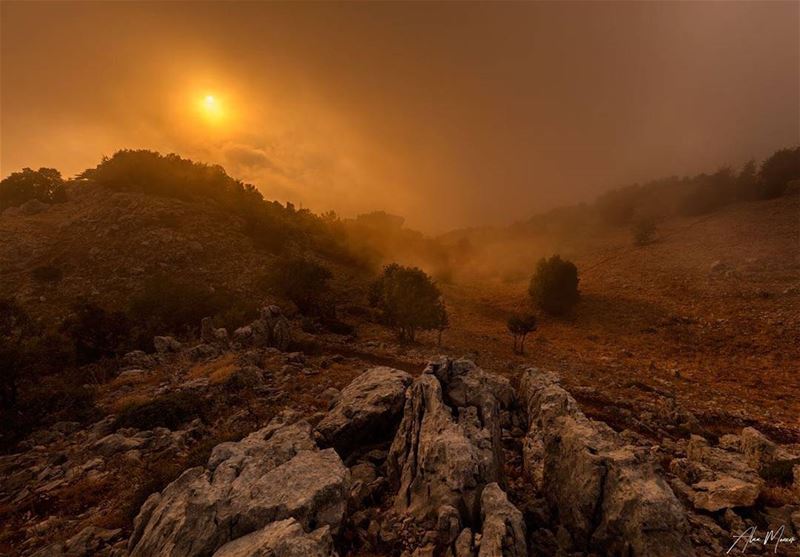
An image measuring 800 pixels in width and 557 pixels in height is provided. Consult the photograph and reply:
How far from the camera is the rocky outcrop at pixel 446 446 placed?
12.0m

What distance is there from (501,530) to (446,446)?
345 cm

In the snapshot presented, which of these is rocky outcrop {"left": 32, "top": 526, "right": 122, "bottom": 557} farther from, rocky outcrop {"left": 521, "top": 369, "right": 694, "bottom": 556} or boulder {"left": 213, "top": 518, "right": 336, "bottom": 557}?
rocky outcrop {"left": 521, "top": 369, "right": 694, "bottom": 556}

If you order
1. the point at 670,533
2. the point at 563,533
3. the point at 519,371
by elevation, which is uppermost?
the point at 670,533

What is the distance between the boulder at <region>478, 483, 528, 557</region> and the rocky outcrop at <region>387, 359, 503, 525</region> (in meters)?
1.02

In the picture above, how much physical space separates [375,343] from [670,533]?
104 ft

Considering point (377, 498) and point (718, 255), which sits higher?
point (718, 255)

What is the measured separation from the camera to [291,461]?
1291 cm

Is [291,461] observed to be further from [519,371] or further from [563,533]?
[519,371]

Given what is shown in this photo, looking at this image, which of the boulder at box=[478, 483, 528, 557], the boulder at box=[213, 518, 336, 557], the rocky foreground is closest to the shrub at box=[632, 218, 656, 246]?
the rocky foreground

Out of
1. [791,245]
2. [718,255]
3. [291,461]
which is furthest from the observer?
[718,255]

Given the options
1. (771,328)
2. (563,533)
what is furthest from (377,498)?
(771,328)

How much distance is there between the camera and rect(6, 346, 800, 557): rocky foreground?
10.0 meters

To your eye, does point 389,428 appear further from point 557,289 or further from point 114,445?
point 557,289

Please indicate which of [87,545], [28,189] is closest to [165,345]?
[87,545]
